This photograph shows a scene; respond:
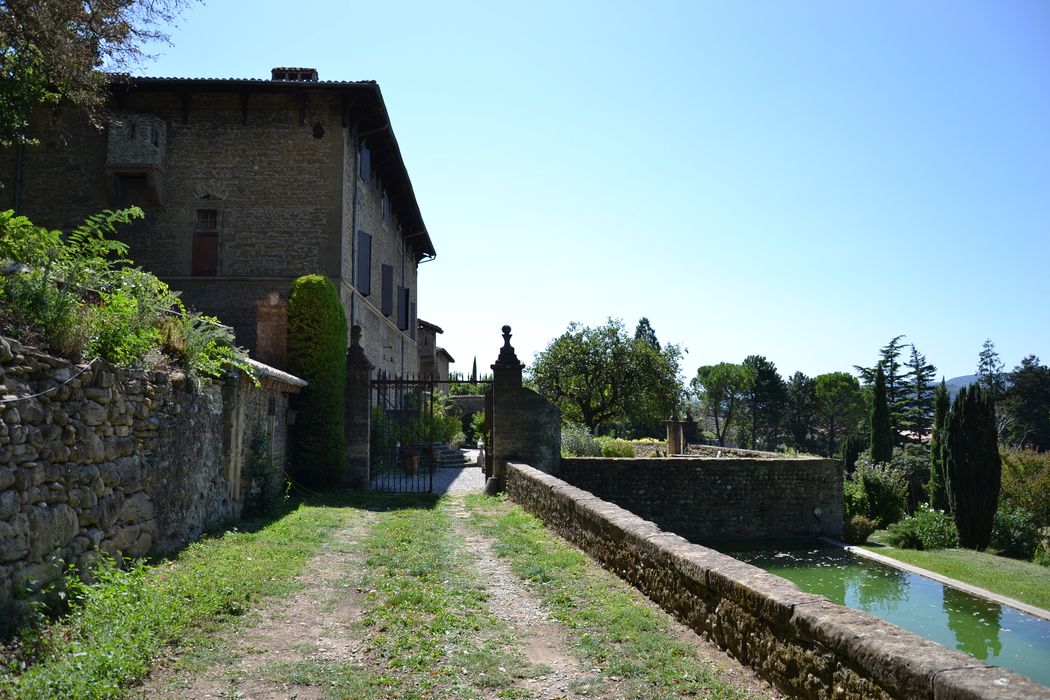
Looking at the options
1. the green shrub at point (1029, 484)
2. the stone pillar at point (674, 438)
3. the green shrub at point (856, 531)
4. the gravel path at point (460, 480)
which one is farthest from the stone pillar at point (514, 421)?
the green shrub at point (1029, 484)

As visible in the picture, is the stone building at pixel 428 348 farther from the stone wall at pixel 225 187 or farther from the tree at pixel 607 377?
the stone wall at pixel 225 187

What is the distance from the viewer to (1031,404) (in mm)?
53125

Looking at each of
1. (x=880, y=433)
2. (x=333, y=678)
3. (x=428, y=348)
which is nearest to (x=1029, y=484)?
(x=880, y=433)

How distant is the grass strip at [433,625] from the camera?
13.6 ft

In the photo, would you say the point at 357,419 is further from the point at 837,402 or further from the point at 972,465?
the point at 837,402

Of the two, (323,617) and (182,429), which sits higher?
(182,429)

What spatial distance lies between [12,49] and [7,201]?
6.67 meters

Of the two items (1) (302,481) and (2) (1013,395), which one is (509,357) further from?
(2) (1013,395)

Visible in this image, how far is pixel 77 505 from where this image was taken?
5242 millimetres

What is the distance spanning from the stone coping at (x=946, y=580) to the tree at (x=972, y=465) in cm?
380

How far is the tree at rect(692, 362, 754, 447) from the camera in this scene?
197ft

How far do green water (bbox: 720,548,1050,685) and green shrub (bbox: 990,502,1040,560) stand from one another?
514 cm

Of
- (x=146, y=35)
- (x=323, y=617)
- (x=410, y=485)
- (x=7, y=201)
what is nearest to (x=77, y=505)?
(x=323, y=617)

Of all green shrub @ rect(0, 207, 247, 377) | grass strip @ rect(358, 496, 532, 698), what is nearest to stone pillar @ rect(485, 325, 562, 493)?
grass strip @ rect(358, 496, 532, 698)
